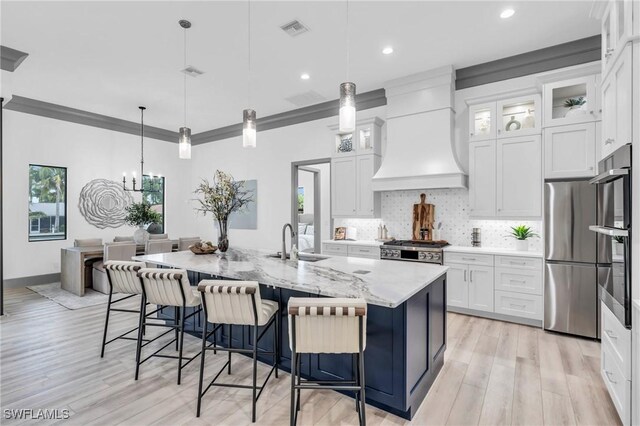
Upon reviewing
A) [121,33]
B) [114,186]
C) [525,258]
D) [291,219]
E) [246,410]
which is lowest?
[246,410]

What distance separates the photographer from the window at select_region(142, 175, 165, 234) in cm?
761

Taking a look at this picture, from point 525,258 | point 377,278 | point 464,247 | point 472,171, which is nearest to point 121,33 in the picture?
point 377,278

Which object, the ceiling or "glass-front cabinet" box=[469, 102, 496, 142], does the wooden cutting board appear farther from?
the ceiling

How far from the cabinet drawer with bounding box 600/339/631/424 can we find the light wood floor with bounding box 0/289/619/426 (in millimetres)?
166

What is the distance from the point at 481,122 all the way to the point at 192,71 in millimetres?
4011

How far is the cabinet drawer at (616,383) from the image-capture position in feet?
6.44

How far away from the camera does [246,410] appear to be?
2.28 meters

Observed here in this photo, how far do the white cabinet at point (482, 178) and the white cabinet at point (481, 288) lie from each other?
28.9 inches

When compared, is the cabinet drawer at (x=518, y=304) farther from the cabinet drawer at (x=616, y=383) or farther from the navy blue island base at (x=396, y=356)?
the navy blue island base at (x=396, y=356)

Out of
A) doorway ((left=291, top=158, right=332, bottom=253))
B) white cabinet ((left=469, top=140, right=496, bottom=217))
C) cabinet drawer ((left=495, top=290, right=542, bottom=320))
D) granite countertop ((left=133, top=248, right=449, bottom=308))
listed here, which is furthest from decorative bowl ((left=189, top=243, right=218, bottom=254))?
cabinet drawer ((left=495, top=290, right=542, bottom=320))

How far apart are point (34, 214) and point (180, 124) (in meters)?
3.19

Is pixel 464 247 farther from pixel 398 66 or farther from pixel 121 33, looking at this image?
pixel 121 33

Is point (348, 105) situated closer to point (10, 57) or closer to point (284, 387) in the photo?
point (284, 387)

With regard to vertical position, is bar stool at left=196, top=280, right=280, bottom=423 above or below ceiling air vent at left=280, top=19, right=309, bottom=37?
below
